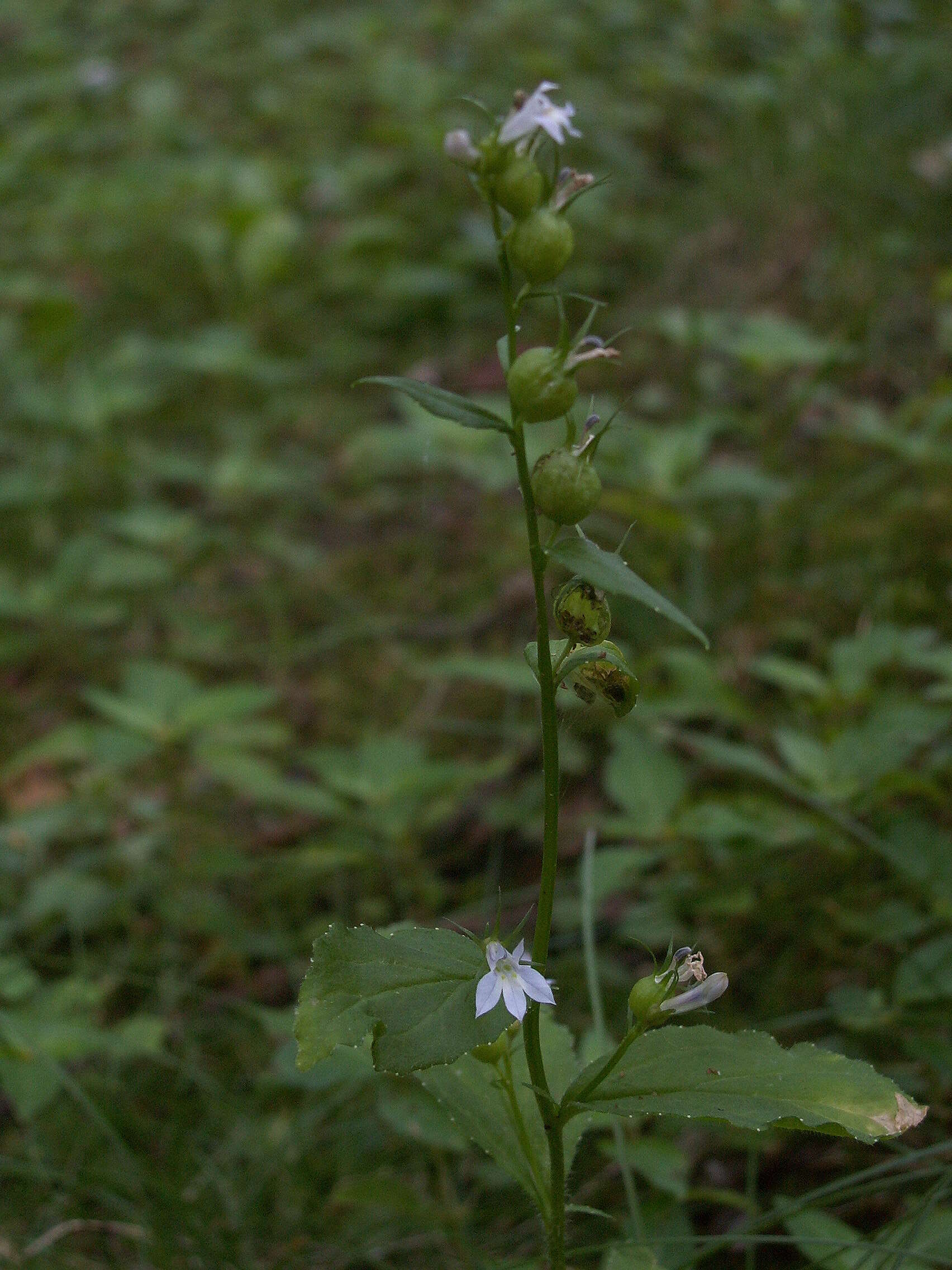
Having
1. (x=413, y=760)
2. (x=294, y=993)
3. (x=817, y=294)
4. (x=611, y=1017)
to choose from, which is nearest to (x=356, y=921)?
(x=294, y=993)

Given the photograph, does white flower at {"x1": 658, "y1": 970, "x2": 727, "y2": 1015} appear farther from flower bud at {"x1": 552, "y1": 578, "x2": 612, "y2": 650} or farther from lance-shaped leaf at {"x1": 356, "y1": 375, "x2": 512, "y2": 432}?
lance-shaped leaf at {"x1": 356, "y1": 375, "x2": 512, "y2": 432}

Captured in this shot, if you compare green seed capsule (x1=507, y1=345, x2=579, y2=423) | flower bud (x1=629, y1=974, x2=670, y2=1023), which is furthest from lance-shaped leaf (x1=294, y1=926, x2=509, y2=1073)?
green seed capsule (x1=507, y1=345, x2=579, y2=423)

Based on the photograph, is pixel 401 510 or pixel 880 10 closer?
pixel 401 510

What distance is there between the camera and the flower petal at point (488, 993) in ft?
2.90

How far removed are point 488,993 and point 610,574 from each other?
361 millimetres

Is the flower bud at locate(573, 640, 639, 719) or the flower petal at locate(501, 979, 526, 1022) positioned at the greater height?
the flower bud at locate(573, 640, 639, 719)

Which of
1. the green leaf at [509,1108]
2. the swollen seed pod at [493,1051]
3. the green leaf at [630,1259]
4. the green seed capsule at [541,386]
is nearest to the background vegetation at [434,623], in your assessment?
the green leaf at [630,1259]

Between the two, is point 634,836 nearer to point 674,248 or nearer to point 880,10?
point 674,248

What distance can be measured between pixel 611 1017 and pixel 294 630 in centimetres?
159

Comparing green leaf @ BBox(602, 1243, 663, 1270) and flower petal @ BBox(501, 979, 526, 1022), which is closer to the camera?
flower petal @ BBox(501, 979, 526, 1022)

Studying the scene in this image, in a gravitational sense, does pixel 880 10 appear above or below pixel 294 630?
above

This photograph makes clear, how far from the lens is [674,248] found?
3.78 m

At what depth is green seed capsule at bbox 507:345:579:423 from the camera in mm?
885

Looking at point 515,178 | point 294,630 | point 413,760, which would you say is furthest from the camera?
point 294,630
